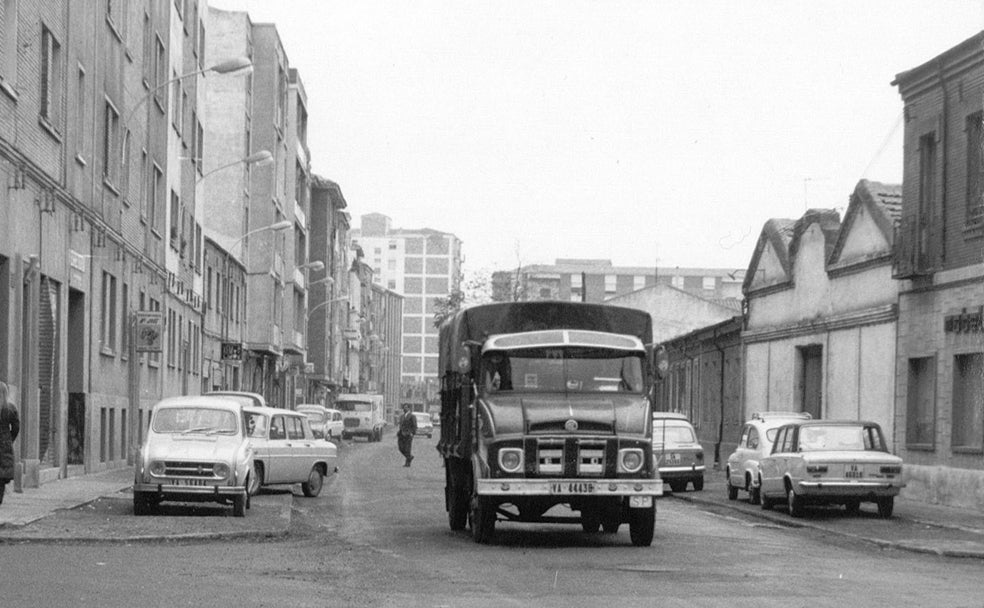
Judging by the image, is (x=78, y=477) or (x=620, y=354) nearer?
(x=620, y=354)

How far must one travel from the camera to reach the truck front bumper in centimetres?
1956

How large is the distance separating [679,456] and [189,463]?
14.6m

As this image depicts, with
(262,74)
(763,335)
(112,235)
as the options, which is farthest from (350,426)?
(112,235)

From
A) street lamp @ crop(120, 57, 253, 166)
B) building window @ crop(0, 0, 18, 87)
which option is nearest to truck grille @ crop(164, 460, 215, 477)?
building window @ crop(0, 0, 18, 87)

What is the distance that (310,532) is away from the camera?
22312 millimetres

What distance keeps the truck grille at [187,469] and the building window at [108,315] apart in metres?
12.4

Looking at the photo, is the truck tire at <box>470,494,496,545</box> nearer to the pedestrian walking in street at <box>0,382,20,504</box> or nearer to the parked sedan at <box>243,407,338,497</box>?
the pedestrian walking in street at <box>0,382,20,504</box>

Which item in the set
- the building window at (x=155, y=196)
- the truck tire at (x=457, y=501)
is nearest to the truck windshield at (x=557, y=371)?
the truck tire at (x=457, y=501)

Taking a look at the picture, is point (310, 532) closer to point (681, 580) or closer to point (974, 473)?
point (681, 580)

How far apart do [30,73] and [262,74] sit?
53.9 meters

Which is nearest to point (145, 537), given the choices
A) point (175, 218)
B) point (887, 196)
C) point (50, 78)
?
point (50, 78)

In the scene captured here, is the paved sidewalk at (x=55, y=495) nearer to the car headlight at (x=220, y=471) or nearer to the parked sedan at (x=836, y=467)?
the car headlight at (x=220, y=471)

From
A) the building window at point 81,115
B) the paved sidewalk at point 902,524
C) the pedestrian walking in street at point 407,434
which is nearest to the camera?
the paved sidewalk at point 902,524

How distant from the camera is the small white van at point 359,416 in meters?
92.1
